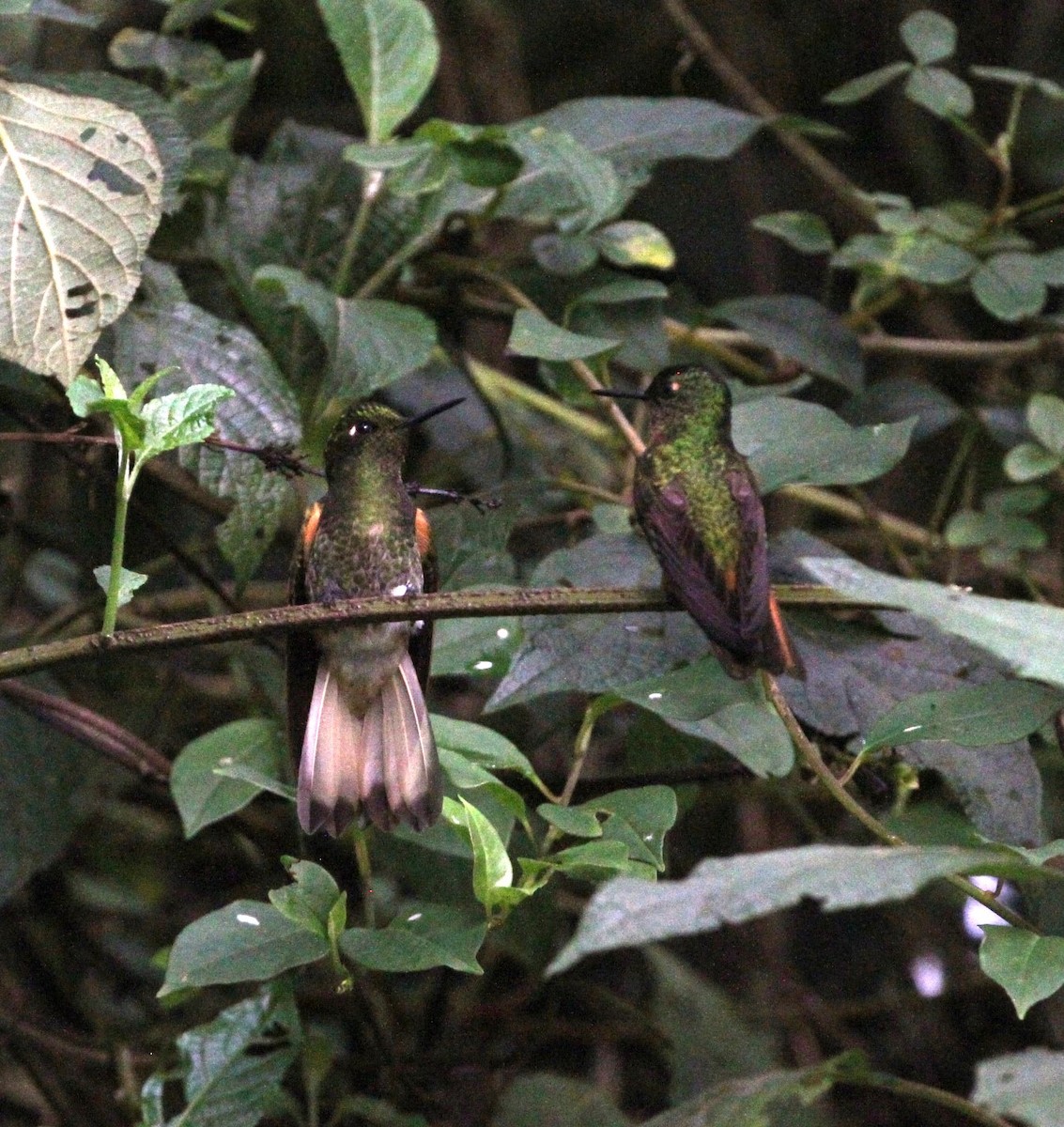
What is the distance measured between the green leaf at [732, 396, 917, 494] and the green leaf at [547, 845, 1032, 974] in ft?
2.59

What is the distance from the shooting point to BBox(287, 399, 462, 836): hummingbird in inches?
75.6

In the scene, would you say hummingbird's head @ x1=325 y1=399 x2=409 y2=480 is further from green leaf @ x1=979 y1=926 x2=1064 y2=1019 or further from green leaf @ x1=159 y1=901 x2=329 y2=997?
green leaf @ x1=979 y1=926 x2=1064 y2=1019

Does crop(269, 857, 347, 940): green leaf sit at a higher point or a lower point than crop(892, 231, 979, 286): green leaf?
lower

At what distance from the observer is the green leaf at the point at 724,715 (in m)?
1.73

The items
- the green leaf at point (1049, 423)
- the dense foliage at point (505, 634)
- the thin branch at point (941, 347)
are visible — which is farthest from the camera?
the thin branch at point (941, 347)

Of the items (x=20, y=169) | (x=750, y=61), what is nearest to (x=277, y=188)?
(x=20, y=169)

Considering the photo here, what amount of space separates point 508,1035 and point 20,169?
192cm

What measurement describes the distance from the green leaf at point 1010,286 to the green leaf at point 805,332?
0.26 m

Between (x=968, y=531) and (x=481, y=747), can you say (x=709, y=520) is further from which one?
(x=968, y=531)

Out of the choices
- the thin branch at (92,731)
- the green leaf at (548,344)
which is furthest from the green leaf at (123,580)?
the thin branch at (92,731)

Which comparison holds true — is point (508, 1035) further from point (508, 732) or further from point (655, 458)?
point (655, 458)

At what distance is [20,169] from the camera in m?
2.01

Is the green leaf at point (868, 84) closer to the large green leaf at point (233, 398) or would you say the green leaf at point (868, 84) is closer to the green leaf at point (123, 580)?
the large green leaf at point (233, 398)

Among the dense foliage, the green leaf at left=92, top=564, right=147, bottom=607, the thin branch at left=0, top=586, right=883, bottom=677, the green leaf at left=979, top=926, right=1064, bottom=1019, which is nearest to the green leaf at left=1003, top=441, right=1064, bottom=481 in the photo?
the dense foliage
